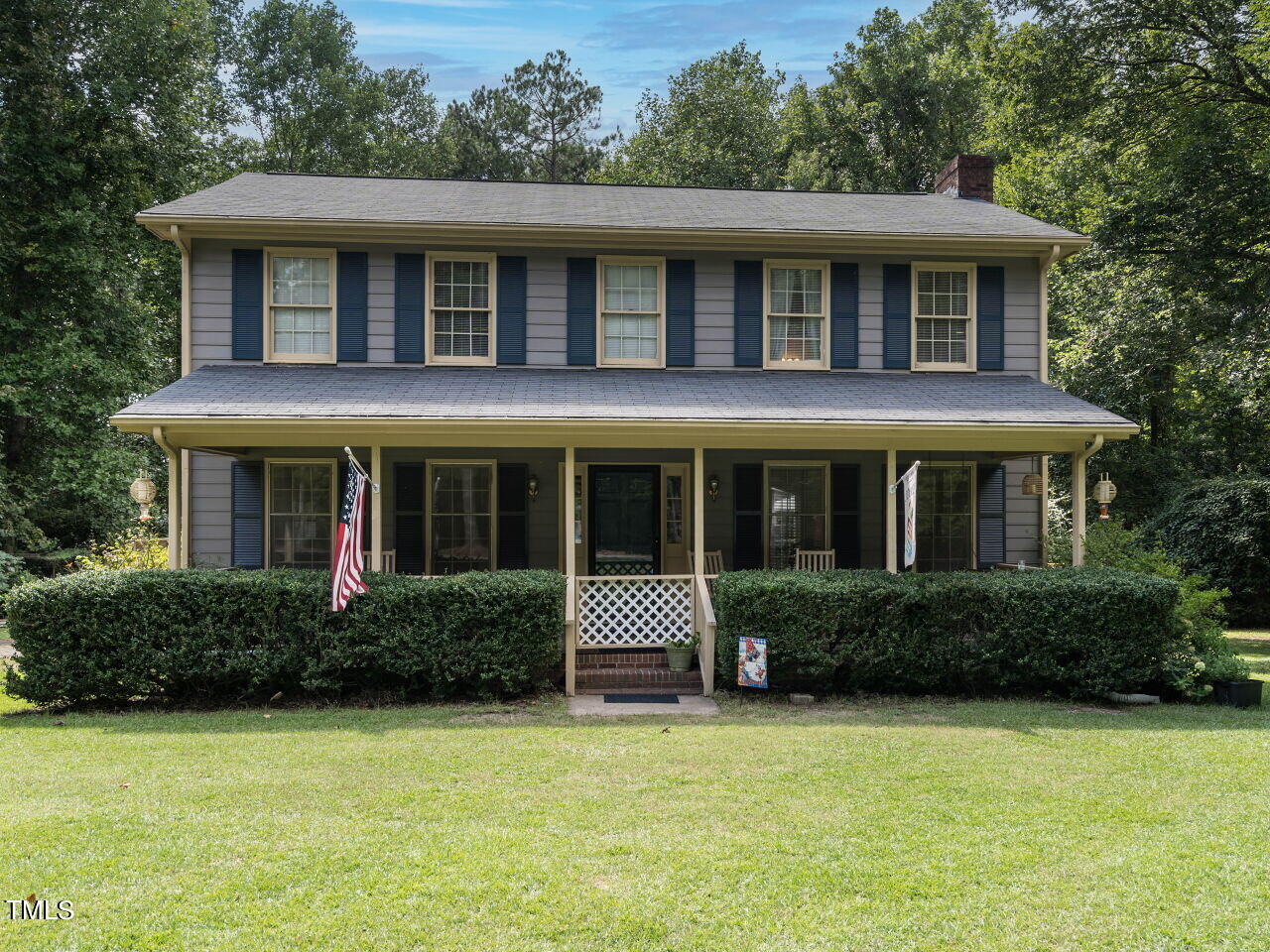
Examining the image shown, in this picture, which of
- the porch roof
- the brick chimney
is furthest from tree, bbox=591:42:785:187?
the porch roof

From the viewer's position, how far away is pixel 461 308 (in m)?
11.6

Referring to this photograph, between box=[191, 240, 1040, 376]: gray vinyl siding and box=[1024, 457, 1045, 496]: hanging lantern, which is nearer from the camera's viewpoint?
box=[191, 240, 1040, 376]: gray vinyl siding

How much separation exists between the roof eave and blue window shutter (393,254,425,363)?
0.44m

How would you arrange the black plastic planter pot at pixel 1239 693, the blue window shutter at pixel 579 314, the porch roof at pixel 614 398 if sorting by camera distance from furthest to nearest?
the blue window shutter at pixel 579 314, the porch roof at pixel 614 398, the black plastic planter pot at pixel 1239 693

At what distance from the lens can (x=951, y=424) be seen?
987 cm

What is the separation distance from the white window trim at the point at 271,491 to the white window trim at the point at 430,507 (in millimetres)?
1145

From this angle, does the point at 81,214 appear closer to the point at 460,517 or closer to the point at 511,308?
the point at 511,308

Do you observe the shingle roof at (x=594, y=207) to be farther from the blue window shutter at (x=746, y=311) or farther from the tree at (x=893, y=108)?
the tree at (x=893, y=108)

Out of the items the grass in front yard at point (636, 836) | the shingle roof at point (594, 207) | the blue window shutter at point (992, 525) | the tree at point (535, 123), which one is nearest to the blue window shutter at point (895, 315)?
the shingle roof at point (594, 207)

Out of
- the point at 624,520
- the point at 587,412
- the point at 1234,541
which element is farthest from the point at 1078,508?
the point at 1234,541

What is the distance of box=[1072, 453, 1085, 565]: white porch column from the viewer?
10477mm

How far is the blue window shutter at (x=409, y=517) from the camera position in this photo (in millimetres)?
11727

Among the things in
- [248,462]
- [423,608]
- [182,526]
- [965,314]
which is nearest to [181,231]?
[248,462]

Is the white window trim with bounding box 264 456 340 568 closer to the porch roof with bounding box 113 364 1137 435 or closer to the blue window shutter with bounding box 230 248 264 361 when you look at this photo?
the porch roof with bounding box 113 364 1137 435
